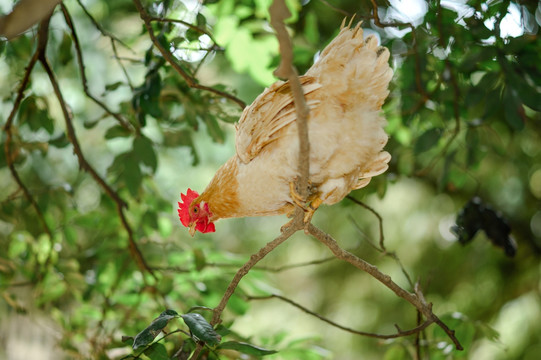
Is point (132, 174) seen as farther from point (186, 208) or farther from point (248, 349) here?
point (248, 349)

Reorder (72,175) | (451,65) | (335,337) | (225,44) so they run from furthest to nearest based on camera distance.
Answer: (335,337) → (72,175) → (225,44) → (451,65)

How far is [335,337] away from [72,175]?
3069 millimetres

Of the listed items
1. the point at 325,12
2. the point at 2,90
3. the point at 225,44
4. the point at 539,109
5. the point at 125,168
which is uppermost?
the point at 325,12

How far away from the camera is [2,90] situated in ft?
13.5

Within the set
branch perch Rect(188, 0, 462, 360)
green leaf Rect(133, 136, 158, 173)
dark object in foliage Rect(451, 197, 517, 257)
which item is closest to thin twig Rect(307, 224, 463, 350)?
branch perch Rect(188, 0, 462, 360)

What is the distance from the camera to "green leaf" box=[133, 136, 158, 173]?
2549 millimetres

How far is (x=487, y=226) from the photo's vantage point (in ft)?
8.55

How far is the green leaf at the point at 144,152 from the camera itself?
2.55m

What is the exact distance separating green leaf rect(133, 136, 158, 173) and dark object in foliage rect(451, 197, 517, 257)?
5.25 ft

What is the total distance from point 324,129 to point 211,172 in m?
3.23

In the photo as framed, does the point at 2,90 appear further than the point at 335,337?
No

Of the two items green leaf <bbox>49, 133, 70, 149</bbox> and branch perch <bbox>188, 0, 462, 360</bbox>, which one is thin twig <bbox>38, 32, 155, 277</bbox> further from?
branch perch <bbox>188, 0, 462, 360</bbox>

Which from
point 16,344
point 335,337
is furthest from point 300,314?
point 16,344

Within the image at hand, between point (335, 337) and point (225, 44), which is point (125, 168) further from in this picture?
point (335, 337)
